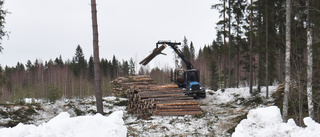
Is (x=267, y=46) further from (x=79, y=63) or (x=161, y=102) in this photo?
(x=79, y=63)

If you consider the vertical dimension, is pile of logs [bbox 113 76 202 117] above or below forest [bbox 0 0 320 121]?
below

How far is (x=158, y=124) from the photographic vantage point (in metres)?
10.1

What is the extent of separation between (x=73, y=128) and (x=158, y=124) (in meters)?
6.08

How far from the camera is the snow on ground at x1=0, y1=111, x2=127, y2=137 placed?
162 inches

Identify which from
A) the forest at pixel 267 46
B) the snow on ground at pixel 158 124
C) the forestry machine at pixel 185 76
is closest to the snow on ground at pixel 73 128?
the snow on ground at pixel 158 124

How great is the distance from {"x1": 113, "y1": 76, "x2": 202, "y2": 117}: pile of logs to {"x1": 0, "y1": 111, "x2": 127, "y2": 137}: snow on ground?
752 centimetres

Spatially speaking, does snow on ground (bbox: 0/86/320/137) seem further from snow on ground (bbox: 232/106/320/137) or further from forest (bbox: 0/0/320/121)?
forest (bbox: 0/0/320/121)

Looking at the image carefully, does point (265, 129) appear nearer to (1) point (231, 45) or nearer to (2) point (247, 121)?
(2) point (247, 121)

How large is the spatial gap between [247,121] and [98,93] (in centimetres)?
665

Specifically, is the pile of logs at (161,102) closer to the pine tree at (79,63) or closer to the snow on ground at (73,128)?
the snow on ground at (73,128)

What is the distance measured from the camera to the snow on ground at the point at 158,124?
427 centimetres

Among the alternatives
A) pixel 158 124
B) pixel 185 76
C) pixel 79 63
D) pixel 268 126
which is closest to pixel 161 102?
pixel 158 124

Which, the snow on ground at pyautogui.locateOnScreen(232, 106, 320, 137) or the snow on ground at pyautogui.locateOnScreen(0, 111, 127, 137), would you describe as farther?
the snow on ground at pyautogui.locateOnScreen(232, 106, 320, 137)

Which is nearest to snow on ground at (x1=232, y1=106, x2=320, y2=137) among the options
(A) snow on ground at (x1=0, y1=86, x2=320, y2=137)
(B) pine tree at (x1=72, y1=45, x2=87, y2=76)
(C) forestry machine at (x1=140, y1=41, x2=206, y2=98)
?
(A) snow on ground at (x1=0, y1=86, x2=320, y2=137)
